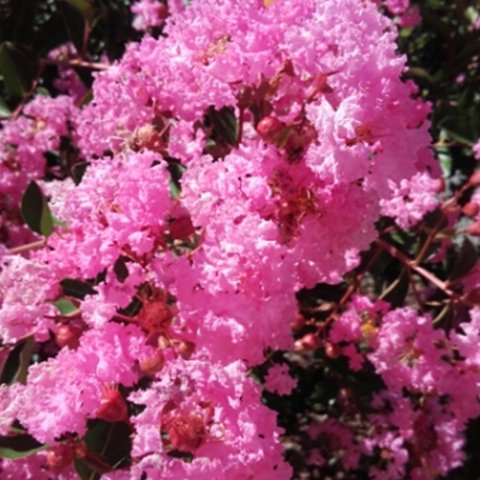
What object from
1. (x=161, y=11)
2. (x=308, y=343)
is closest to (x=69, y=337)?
(x=308, y=343)

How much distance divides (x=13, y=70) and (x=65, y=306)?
28.0 inches

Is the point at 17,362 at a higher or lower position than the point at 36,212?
lower

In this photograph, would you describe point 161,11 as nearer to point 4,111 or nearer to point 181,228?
point 4,111

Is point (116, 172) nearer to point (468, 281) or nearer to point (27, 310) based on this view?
point (27, 310)

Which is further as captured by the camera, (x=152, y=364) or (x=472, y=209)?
(x=472, y=209)

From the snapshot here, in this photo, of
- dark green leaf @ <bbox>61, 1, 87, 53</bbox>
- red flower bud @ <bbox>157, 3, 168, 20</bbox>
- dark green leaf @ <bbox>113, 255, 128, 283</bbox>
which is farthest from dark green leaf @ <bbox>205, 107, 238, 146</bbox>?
red flower bud @ <bbox>157, 3, 168, 20</bbox>

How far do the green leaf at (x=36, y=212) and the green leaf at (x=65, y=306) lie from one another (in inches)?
7.3

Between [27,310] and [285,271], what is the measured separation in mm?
373

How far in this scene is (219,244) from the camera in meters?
1.14

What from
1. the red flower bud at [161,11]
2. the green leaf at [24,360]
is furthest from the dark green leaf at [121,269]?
the red flower bud at [161,11]

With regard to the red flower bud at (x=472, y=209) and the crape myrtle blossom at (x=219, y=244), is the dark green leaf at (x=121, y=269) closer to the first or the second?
the crape myrtle blossom at (x=219, y=244)

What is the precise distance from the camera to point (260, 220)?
1.12 meters

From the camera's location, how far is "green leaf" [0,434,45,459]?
121 cm

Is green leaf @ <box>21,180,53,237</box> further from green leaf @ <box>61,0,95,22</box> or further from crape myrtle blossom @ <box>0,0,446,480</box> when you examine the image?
green leaf @ <box>61,0,95,22</box>
